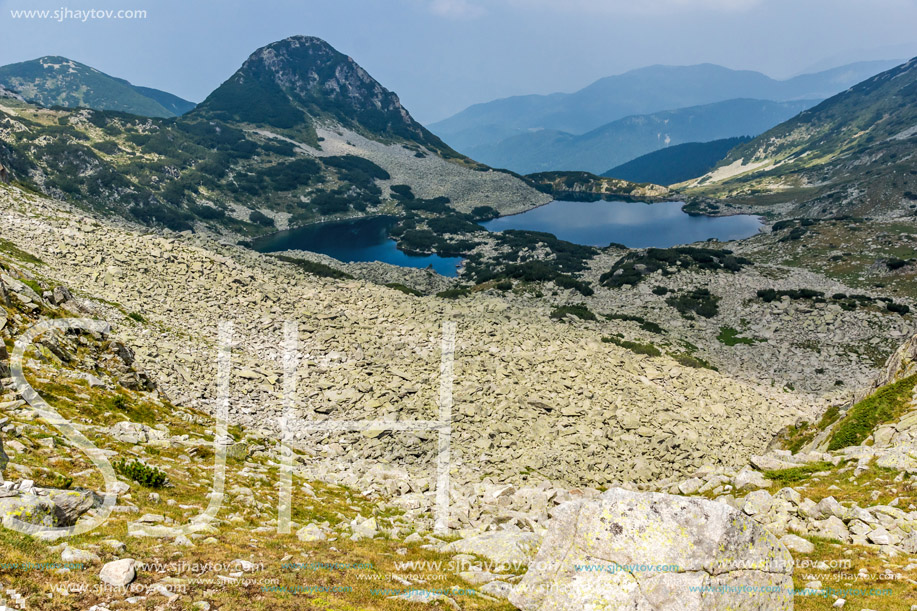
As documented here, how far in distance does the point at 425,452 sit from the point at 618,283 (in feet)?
172

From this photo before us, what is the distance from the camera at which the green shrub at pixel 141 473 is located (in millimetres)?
11656

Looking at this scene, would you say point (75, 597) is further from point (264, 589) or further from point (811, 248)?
point (811, 248)

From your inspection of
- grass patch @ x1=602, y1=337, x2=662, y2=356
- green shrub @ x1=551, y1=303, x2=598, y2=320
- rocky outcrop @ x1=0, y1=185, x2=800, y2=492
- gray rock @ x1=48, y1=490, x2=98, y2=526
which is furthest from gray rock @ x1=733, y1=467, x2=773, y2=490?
green shrub @ x1=551, y1=303, x2=598, y2=320

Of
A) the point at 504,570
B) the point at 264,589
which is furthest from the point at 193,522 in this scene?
the point at 504,570

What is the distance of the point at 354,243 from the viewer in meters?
118

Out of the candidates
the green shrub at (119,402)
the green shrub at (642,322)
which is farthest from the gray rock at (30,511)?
the green shrub at (642,322)

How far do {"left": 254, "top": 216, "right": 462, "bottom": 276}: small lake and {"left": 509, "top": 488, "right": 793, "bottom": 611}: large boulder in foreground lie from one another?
8430cm

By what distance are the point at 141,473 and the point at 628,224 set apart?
147 m

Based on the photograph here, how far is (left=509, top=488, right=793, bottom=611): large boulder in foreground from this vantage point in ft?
24.1

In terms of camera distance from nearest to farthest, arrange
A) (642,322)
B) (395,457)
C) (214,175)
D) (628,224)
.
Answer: (395,457) → (642,322) → (214,175) → (628,224)

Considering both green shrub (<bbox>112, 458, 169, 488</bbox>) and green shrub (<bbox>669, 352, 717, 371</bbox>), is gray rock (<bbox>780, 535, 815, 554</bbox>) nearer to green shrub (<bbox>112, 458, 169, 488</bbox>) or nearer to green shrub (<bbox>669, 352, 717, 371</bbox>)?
green shrub (<bbox>112, 458, 169, 488</bbox>)

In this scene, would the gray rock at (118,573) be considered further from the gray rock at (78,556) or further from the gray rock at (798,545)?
the gray rock at (798,545)

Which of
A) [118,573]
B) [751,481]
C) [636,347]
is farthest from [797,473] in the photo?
[636,347]

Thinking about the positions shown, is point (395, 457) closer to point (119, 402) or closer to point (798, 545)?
point (119, 402)
